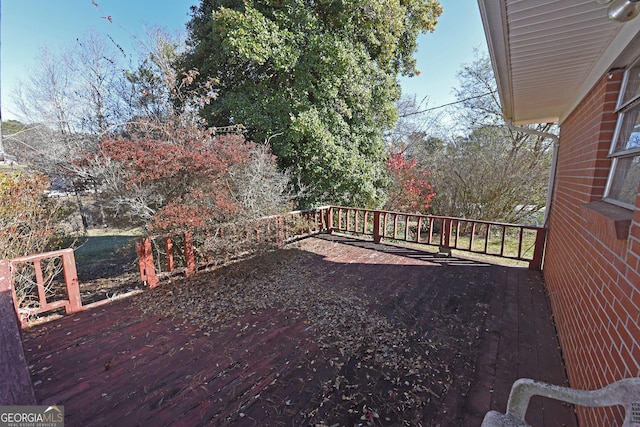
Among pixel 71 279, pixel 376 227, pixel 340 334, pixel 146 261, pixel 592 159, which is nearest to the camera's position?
pixel 592 159

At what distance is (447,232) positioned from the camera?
4.96 metres

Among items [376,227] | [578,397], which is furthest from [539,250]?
[578,397]

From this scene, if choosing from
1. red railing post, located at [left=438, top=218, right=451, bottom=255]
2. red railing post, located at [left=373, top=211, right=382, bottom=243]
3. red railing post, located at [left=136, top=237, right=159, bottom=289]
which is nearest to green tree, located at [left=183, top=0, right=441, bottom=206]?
red railing post, located at [left=373, top=211, right=382, bottom=243]

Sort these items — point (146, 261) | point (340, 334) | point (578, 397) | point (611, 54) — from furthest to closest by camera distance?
1. point (146, 261)
2. point (340, 334)
3. point (611, 54)
4. point (578, 397)

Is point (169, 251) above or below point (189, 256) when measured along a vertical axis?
above

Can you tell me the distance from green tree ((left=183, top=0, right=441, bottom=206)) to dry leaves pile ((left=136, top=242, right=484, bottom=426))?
291 centimetres

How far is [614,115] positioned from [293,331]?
3172 mm

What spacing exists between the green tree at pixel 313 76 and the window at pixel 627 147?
4.75 m

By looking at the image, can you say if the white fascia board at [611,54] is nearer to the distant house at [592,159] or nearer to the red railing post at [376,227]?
the distant house at [592,159]

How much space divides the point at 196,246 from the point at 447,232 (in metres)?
4.40

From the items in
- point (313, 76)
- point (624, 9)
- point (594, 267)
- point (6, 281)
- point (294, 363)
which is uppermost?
point (313, 76)

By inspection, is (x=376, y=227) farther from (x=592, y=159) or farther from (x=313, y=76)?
(x=592, y=159)

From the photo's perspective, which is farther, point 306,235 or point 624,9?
point 306,235

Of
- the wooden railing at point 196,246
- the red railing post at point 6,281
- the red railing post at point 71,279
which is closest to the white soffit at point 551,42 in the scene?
the red railing post at point 6,281
